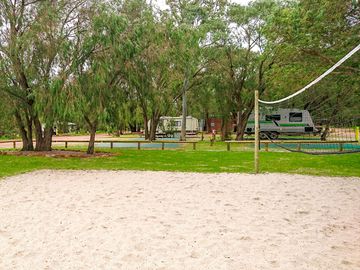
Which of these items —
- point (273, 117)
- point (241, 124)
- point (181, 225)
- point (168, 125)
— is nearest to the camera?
point (181, 225)

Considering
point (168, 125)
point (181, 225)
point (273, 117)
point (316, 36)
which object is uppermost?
point (316, 36)

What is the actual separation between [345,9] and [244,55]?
41.2 ft

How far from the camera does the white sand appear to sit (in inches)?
127

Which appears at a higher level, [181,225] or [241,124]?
[241,124]

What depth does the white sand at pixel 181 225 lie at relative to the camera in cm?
324

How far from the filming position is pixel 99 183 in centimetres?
767

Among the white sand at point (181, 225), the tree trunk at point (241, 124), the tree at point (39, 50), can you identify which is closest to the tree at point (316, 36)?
the white sand at point (181, 225)

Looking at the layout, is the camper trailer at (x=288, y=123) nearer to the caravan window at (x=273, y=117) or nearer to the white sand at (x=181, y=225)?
the caravan window at (x=273, y=117)

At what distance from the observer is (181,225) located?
14.4 ft

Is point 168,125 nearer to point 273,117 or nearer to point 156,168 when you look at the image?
point 273,117

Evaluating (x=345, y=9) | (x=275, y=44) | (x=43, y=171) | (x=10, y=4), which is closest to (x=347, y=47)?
(x=345, y=9)

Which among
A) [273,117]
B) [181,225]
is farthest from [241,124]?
[181,225]

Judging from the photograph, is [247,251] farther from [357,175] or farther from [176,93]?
[176,93]

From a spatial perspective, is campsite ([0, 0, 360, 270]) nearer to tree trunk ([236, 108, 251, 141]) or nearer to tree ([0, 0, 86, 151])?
tree ([0, 0, 86, 151])
